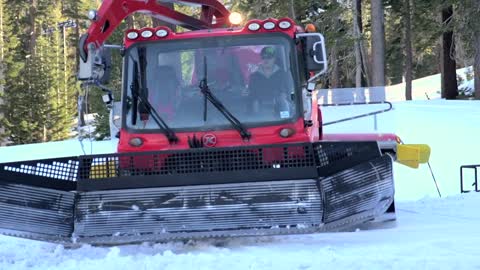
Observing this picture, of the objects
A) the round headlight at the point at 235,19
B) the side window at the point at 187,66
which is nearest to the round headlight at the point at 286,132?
the side window at the point at 187,66

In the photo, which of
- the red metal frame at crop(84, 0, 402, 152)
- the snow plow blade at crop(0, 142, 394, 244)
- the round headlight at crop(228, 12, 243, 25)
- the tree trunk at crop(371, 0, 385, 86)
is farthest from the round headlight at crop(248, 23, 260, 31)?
the tree trunk at crop(371, 0, 385, 86)

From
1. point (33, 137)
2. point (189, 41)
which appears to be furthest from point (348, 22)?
point (189, 41)

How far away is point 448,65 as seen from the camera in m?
35.1

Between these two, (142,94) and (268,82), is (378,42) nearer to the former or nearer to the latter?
(268,82)

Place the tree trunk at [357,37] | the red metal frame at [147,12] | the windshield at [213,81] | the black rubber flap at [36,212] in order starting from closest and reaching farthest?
the black rubber flap at [36,212] < the windshield at [213,81] < the red metal frame at [147,12] < the tree trunk at [357,37]

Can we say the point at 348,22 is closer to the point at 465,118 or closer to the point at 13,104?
the point at 465,118

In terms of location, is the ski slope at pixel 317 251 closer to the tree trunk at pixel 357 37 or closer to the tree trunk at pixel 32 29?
the tree trunk at pixel 357 37

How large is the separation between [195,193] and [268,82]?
5.34 feet

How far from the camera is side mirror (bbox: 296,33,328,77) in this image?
6.39 meters

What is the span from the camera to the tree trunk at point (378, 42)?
2962cm

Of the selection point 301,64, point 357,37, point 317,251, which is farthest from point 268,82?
point 357,37

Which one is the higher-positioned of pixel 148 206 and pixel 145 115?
pixel 145 115

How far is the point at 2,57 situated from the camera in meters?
46.3

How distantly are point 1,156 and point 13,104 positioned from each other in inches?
910
